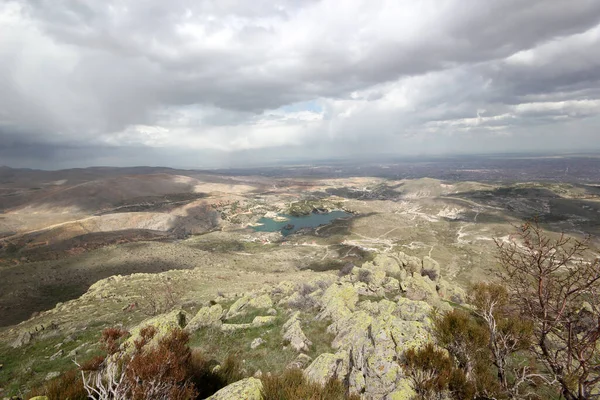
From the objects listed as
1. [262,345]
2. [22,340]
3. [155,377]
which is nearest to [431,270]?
[262,345]

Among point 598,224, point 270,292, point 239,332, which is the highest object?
point 239,332

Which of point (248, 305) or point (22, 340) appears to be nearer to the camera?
point (22, 340)

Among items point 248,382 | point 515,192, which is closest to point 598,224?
point 515,192

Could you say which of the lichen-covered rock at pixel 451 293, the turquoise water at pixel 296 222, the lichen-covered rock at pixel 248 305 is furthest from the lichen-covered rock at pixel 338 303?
the turquoise water at pixel 296 222

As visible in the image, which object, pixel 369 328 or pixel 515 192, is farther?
pixel 515 192

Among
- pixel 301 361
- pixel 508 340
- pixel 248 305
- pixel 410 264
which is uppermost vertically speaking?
pixel 508 340

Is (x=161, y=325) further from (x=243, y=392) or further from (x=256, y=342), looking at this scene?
(x=243, y=392)

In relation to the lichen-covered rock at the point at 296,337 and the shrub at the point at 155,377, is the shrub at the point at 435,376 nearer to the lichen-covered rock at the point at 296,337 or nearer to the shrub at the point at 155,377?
the lichen-covered rock at the point at 296,337

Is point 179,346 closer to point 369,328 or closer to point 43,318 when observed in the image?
point 369,328
